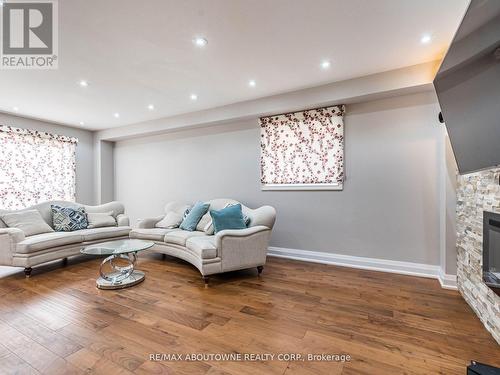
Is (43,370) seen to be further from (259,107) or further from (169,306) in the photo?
(259,107)

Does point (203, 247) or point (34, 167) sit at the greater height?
point (34, 167)

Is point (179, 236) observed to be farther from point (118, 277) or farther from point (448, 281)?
point (448, 281)

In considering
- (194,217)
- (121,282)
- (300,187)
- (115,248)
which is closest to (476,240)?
(300,187)

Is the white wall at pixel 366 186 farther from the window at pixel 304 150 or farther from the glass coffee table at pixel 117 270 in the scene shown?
the glass coffee table at pixel 117 270

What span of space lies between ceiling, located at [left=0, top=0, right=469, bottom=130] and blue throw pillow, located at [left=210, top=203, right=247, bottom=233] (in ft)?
5.77

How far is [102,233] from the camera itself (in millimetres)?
3820

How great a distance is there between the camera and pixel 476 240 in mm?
2033

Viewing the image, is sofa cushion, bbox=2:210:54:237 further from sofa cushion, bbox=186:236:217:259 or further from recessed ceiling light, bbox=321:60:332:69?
recessed ceiling light, bbox=321:60:332:69

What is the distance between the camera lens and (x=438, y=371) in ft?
4.72

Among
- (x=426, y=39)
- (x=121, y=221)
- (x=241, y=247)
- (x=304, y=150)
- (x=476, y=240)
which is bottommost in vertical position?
(x=241, y=247)

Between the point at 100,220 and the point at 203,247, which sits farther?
the point at 100,220

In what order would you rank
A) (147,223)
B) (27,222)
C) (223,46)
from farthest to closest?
(147,223), (27,222), (223,46)

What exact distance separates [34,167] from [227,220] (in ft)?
14.1

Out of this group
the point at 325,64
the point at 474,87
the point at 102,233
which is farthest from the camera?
the point at 102,233
